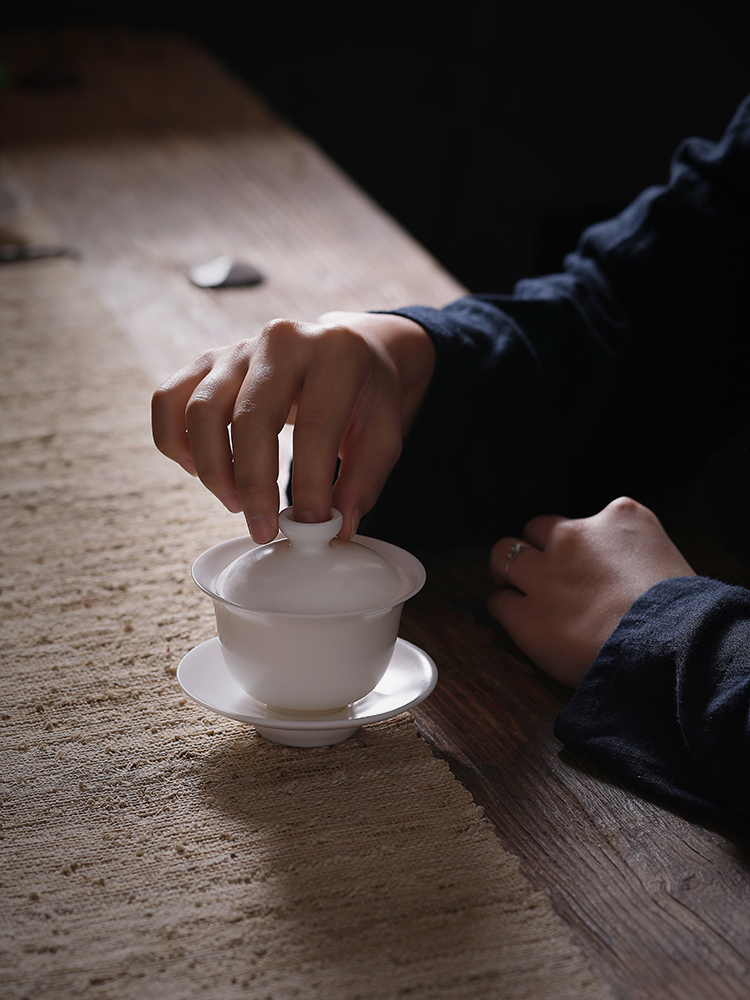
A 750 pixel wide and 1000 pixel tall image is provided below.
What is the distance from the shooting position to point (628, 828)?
1.43ft

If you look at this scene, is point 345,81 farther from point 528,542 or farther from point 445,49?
point 528,542

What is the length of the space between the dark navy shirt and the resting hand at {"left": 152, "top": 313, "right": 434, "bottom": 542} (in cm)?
11

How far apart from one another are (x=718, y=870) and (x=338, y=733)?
19cm

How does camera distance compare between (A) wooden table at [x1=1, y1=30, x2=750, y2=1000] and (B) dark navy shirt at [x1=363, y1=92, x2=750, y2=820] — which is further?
(B) dark navy shirt at [x1=363, y1=92, x2=750, y2=820]

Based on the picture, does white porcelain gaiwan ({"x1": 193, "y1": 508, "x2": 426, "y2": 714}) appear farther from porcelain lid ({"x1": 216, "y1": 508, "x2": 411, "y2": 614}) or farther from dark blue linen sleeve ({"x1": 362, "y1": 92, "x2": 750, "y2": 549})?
dark blue linen sleeve ({"x1": 362, "y1": 92, "x2": 750, "y2": 549})

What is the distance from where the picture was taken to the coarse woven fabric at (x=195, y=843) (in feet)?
1.19

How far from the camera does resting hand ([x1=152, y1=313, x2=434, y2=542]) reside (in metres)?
0.46

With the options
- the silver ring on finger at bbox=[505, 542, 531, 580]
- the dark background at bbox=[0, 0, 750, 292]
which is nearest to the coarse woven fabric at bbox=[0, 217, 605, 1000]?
the silver ring on finger at bbox=[505, 542, 531, 580]

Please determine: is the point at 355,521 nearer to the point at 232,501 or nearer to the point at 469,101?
the point at 232,501

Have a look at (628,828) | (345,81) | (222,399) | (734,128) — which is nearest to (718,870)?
(628,828)

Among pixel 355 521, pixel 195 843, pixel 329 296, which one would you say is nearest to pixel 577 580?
pixel 355 521

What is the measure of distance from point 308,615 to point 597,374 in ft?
1.29

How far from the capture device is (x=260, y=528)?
0.46 m

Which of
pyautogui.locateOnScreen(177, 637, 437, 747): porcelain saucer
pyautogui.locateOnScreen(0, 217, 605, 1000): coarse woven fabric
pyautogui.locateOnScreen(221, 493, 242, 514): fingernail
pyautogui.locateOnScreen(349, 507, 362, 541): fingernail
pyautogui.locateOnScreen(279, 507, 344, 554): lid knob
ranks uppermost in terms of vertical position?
pyautogui.locateOnScreen(279, 507, 344, 554): lid knob
